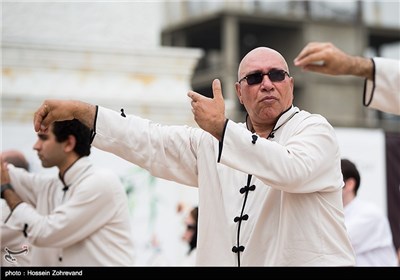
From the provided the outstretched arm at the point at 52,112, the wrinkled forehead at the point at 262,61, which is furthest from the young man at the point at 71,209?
the wrinkled forehead at the point at 262,61

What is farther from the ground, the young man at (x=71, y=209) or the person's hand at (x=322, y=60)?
the person's hand at (x=322, y=60)

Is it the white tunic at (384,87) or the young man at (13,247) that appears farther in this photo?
the young man at (13,247)

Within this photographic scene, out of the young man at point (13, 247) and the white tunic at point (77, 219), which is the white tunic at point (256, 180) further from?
the young man at point (13, 247)

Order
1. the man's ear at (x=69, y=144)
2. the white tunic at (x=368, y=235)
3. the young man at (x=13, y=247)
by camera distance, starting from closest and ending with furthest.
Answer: the young man at (x=13, y=247) → the man's ear at (x=69, y=144) → the white tunic at (x=368, y=235)

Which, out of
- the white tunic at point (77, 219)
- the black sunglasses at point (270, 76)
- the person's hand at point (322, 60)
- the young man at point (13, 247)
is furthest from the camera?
the young man at point (13, 247)

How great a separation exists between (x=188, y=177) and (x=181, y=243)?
14.2 ft

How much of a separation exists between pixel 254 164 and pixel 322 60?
66 centimetres

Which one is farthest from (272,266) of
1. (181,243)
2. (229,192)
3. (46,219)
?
(181,243)

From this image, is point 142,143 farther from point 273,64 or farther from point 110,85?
point 110,85

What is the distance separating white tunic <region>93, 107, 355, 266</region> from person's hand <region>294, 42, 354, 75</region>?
0.69 feet

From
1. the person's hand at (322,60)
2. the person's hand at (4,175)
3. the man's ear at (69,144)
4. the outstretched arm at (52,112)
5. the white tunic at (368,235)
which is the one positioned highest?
the person's hand at (322,60)

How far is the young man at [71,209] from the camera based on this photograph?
607 cm

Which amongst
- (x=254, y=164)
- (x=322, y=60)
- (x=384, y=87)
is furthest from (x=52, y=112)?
(x=384, y=87)

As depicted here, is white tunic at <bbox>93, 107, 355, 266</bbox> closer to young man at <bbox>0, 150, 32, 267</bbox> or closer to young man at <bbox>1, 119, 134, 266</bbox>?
young man at <bbox>1, 119, 134, 266</bbox>
